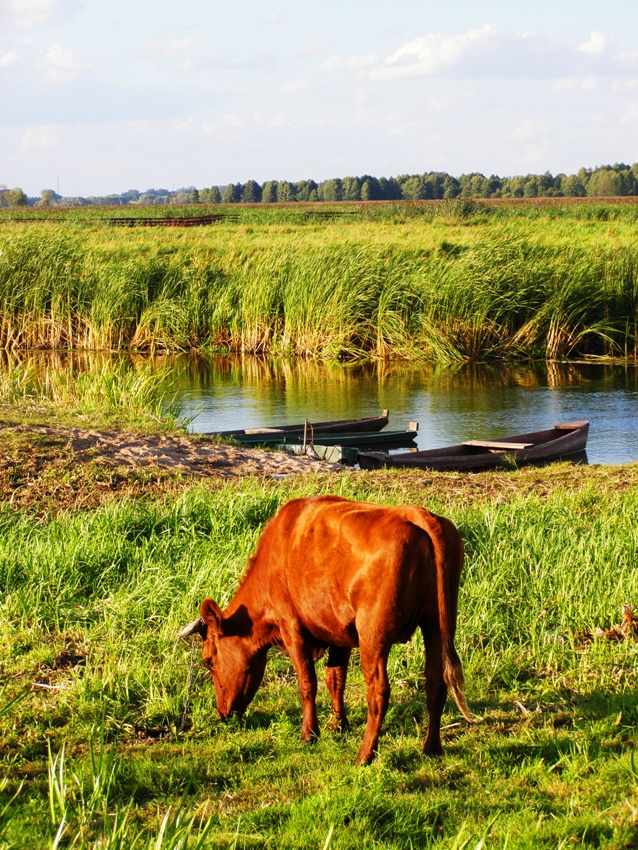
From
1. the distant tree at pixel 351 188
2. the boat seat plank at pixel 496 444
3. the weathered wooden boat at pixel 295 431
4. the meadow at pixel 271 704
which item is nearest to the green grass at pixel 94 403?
the weathered wooden boat at pixel 295 431

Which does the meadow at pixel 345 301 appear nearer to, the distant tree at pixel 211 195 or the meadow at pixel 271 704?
the meadow at pixel 271 704

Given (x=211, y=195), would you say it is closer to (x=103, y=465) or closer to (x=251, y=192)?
(x=251, y=192)

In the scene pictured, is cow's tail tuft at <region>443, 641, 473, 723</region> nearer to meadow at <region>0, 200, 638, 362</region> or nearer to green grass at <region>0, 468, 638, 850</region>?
green grass at <region>0, 468, 638, 850</region>

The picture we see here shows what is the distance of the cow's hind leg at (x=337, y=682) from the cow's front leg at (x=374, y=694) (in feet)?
1.32

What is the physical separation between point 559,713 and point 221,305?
69.9ft

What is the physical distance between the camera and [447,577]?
12.6 ft

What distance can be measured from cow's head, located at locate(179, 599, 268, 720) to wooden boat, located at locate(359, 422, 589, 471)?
743 cm

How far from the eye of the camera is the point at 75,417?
40.5 ft

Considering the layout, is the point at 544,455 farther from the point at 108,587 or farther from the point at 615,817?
the point at 615,817

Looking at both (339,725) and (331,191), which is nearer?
(339,725)

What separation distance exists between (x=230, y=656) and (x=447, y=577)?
1.22 metres

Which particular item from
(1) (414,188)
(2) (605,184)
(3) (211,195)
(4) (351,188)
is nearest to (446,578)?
(2) (605,184)

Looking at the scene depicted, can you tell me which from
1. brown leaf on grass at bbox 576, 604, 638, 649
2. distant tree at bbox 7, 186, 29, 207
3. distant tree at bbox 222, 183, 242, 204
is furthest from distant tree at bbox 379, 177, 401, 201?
brown leaf on grass at bbox 576, 604, 638, 649

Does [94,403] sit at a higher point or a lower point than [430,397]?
higher
